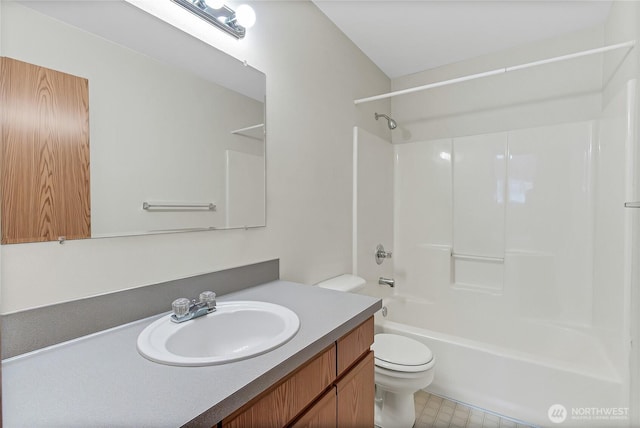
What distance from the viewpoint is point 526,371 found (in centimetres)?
162

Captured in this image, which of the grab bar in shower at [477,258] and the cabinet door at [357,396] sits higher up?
the grab bar in shower at [477,258]

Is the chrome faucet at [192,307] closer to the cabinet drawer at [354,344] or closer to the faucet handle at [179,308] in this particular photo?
the faucet handle at [179,308]

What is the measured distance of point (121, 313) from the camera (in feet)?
Answer: 2.96

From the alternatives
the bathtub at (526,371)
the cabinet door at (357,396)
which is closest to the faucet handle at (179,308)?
the cabinet door at (357,396)

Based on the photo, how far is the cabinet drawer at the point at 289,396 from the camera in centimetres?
65

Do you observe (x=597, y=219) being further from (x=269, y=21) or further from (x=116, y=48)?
(x=116, y=48)

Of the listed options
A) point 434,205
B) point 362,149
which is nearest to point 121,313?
point 362,149

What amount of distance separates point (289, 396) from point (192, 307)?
1.44ft

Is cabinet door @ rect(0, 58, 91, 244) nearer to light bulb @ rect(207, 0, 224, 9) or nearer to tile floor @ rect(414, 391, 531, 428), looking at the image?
light bulb @ rect(207, 0, 224, 9)

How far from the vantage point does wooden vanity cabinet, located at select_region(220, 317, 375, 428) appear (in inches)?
27.2

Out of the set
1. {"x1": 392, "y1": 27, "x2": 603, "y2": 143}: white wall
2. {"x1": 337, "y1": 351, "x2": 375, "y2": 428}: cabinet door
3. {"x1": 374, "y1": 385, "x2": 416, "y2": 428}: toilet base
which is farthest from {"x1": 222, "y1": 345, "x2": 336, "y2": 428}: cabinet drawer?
{"x1": 392, "y1": 27, "x2": 603, "y2": 143}: white wall

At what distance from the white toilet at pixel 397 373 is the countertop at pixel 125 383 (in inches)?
32.6

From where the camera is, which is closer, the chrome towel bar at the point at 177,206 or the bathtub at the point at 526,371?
the chrome towel bar at the point at 177,206

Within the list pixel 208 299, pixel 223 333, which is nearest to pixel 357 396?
pixel 223 333
